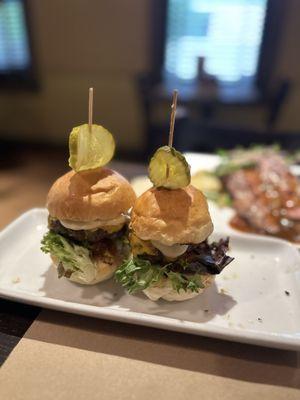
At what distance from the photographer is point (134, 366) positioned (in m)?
1.39

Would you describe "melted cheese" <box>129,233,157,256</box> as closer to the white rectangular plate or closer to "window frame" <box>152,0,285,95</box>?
the white rectangular plate

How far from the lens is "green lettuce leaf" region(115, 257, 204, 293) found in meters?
1.55

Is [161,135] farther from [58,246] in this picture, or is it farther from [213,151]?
[58,246]

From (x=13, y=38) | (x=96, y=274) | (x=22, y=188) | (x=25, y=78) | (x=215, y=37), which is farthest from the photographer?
(x=25, y=78)

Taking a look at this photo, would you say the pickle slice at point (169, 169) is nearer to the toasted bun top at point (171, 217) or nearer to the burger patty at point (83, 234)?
the toasted bun top at point (171, 217)

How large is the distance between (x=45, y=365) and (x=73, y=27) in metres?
6.43

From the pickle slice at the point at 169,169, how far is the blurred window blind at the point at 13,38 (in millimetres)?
6354

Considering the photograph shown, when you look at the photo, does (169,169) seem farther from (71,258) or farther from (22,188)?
(22,188)

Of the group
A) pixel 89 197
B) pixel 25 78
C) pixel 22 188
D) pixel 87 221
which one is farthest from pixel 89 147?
pixel 25 78

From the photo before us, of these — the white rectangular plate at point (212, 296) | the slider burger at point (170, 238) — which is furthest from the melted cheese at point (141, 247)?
the white rectangular plate at point (212, 296)

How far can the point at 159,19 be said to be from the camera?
606cm

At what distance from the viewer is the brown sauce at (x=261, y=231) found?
2.71 meters

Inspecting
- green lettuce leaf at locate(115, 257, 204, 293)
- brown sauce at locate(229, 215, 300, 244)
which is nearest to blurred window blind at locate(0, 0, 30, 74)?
brown sauce at locate(229, 215, 300, 244)

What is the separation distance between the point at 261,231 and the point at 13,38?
625 centimetres
